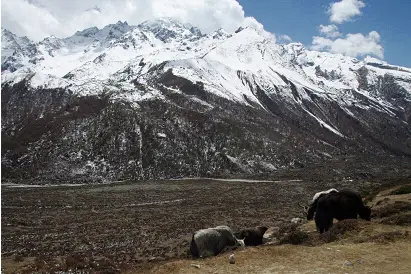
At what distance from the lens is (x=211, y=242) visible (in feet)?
76.1

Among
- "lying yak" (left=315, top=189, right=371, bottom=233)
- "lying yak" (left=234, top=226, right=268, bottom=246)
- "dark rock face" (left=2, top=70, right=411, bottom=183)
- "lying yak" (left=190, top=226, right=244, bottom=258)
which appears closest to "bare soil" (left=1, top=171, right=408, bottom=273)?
"lying yak" (left=190, top=226, right=244, bottom=258)

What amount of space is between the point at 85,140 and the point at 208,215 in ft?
301

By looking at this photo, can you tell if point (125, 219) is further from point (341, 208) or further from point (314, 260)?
point (314, 260)

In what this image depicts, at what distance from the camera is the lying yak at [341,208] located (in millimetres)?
22375

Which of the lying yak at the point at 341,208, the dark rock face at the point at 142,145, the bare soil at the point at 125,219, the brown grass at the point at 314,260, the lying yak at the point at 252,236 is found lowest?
the bare soil at the point at 125,219

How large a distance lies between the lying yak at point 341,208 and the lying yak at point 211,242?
521cm

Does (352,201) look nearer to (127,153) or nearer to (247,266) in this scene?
(247,266)

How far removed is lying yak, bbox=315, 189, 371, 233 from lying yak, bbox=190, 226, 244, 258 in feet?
17.1

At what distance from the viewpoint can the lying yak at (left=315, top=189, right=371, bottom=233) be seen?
881 inches

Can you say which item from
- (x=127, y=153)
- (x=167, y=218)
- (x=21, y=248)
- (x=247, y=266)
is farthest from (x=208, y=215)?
(x=127, y=153)

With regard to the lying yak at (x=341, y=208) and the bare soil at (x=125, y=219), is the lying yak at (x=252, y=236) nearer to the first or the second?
the lying yak at (x=341, y=208)

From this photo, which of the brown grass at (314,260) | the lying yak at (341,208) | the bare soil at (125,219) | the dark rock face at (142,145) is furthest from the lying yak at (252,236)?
the dark rock face at (142,145)

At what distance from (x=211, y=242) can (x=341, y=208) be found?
26.7 feet

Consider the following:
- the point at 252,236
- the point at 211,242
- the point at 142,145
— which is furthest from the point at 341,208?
the point at 142,145
